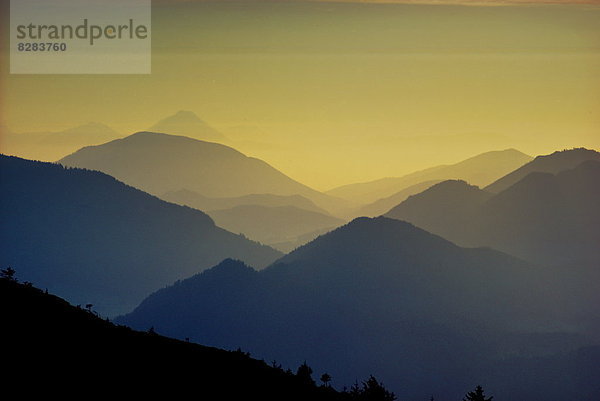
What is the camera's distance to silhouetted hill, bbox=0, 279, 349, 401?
2746 inches

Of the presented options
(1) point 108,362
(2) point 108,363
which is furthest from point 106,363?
(1) point 108,362

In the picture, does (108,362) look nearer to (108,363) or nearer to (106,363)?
(108,363)

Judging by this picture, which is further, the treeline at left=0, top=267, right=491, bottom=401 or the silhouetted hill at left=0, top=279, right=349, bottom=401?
the treeline at left=0, top=267, right=491, bottom=401

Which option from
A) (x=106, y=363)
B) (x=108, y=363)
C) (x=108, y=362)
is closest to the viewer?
(x=106, y=363)

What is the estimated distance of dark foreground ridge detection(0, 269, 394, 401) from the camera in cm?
7031

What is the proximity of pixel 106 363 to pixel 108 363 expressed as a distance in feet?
0.76

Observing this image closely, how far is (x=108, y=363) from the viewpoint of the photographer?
7644 centimetres

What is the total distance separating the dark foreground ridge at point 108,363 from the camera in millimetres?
70312

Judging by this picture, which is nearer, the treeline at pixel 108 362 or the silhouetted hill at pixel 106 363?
the silhouetted hill at pixel 106 363

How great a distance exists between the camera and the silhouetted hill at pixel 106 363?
69750mm

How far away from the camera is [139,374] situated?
76.7 m

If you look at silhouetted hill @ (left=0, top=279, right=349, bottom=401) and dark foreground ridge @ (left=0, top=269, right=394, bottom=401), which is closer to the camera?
silhouetted hill @ (left=0, top=279, right=349, bottom=401)

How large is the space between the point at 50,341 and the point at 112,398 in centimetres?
1086

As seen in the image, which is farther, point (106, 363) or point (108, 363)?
point (108, 363)
